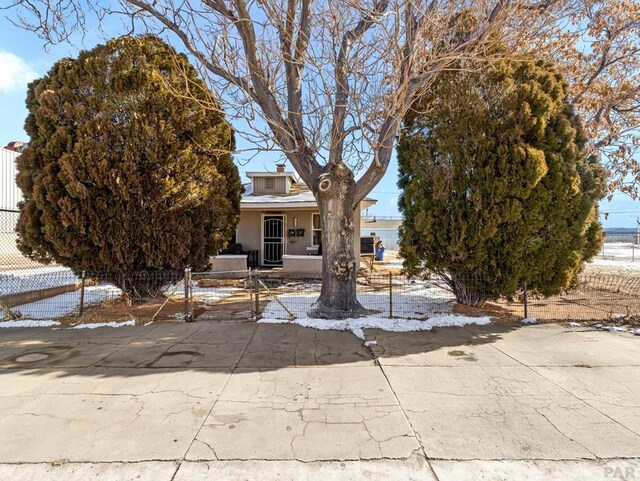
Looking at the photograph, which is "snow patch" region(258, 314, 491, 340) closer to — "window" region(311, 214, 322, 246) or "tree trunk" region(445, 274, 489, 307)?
"tree trunk" region(445, 274, 489, 307)

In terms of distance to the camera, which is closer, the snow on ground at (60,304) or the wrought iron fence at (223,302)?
the wrought iron fence at (223,302)

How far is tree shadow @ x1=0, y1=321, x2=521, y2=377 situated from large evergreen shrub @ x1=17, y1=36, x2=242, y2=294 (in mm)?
1795

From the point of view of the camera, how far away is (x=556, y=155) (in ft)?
20.5

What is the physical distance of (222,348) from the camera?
4945 mm

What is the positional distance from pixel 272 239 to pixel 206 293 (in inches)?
203

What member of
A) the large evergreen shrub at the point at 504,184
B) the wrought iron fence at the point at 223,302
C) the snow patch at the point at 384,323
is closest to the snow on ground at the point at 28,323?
the wrought iron fence at the point at 223,302

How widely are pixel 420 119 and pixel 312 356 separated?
5.24 m

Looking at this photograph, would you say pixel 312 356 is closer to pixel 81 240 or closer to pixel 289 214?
pixel 81 240

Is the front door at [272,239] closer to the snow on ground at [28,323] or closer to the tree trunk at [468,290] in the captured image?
the tree trunk at [468,290]

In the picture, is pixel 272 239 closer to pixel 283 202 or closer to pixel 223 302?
pixel 283 202

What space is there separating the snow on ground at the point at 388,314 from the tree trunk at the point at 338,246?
430 mm

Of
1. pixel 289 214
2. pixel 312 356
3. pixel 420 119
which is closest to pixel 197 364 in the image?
pixel 312 356

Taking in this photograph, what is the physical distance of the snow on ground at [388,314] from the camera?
6.04m

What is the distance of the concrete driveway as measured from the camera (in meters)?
2.46
